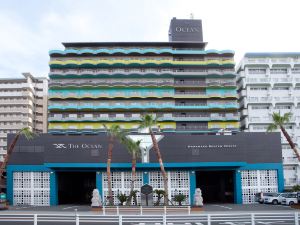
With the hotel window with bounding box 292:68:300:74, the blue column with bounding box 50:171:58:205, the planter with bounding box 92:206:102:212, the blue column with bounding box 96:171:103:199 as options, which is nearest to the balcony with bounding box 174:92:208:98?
the hotel window with bounding box 292:68:300:74

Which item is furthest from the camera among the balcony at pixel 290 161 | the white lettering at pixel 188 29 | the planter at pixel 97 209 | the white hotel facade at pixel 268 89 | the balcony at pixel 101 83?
the white lettering at pixel 188 29

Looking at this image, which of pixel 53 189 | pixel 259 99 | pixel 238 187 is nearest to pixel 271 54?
pixel 259 99

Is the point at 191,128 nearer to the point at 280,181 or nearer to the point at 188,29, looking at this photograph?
the point at 188,29

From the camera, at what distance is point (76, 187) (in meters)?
71.1

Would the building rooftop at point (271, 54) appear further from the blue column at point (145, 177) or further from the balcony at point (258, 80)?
the blue column at point (145, 177)

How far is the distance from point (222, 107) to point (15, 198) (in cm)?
4339

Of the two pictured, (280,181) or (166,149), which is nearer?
(166,149)

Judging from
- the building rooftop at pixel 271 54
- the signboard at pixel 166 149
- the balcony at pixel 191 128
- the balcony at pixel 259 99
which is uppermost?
the building rooftop at pixel 271 54

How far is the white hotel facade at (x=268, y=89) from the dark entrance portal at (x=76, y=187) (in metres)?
36.4

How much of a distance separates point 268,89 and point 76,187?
4580 centimetres

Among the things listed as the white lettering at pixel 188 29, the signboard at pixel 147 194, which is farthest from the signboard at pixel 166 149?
the white lettering at pixel 188 29

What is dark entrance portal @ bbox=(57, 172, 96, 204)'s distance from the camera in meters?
65.5

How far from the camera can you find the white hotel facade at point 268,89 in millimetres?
88688

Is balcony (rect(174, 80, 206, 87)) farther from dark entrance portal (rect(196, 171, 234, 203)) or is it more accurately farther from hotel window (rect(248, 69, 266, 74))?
dark entrance portal (rect(196, 171, 234, 203))
